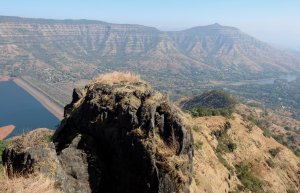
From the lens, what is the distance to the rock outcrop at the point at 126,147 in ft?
41.7

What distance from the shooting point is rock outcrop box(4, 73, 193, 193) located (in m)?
12.7

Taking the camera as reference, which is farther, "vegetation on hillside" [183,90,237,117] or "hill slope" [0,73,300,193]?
"vegetation on hillside" [183,90,237,117]

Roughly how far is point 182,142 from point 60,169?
4266mm

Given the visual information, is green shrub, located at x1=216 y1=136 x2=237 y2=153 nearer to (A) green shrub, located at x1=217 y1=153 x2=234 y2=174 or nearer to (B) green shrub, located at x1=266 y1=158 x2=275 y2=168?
(A) green shrub, located at x1=217 y1=153 x2=234 y2=174

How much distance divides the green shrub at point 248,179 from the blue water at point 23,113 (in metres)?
102

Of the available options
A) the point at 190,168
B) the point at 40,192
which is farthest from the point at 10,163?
the point at 190,168

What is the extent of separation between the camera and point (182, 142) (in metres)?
13.4

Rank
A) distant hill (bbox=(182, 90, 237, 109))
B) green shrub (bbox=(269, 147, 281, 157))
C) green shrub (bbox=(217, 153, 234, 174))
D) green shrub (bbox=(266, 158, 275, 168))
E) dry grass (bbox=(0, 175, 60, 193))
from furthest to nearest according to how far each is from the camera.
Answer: distant hill (bbox=(182, 90, 237, 109)) → green shrub (bbox=(269, 147, 281, 157)) → green shrub (bbox=(266, 158, 275, 168)) → green shrub (bbox=(217, 153, 234, 174)) → dry grass (bbox=(0, 175, 60, 193))

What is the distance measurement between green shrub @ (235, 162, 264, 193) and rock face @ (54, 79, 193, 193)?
14.4m

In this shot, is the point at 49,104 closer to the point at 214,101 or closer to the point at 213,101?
the point at 213,101

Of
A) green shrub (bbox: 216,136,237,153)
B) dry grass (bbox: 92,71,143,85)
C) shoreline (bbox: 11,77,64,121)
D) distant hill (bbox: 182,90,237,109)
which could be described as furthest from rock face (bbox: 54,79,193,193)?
shoreline (bbox: 11,77,64,121)

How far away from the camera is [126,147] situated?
13.2 m

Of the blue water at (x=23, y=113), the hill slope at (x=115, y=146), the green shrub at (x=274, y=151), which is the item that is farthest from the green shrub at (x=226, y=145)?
the blue water at (x=23, y=113)

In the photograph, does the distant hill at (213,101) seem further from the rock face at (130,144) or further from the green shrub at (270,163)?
the rock face at (130,144)
